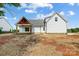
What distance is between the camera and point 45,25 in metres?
3.89

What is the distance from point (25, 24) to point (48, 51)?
1.87 feet

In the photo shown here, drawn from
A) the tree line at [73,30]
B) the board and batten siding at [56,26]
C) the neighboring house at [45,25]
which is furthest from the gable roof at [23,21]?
the tree line at [73,30]

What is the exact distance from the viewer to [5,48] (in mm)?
3832

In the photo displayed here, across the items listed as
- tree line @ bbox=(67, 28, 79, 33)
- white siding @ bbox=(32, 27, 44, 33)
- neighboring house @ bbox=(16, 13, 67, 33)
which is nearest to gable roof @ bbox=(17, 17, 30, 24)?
neighboring house @ bbox=(16, 13, 67, 33)

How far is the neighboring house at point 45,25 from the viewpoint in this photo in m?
3.86

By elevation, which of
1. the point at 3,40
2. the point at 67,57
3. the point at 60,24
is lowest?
the point at 67,57

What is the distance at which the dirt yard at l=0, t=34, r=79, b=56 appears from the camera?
377 centimetres

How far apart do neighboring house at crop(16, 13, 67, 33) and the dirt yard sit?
0.26ft

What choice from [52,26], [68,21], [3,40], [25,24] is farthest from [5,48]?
[68,21]

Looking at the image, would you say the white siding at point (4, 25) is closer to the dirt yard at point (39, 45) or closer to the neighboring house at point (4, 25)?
the neighboring house at point (4, 25)

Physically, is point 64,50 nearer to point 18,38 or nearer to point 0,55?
point 18,38

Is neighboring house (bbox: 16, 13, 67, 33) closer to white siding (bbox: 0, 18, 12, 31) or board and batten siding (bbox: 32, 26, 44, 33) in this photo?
board and batten siding (bbox: 32, 26, 44, 33)

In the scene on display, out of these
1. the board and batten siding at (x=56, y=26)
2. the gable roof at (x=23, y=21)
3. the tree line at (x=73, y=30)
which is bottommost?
the tree line at (x=73, y=30)

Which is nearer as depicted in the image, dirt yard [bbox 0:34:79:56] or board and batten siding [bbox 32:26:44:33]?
dirt yard [bbox 0:34:79:56]
